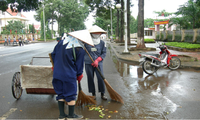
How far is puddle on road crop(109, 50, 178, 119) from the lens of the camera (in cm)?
396

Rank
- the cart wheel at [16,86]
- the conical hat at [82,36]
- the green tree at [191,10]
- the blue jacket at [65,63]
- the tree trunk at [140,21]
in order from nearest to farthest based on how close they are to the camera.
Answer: the blue jacket at [65,63] → the conical hat at [82,36] → the cart wheel at [16,86] → the tree trunk at [140,21] → the green tree at [191,10]

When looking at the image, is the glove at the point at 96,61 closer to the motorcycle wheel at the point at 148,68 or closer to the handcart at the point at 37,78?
the handcart at the point at 37,78

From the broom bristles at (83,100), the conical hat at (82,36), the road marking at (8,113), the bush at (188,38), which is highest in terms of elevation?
the bush at (188,38)

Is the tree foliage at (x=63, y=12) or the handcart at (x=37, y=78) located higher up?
the tree foliage at (x=63, y=12)

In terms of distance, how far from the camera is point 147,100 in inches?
188

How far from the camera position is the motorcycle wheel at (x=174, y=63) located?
29.2 ft

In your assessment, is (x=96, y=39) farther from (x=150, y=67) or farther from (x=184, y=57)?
(x=184, y=57)

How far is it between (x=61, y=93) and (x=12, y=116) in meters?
Result: 1.30

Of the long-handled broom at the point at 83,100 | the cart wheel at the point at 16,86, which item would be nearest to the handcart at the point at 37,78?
the cart wheel at the point at 16,86

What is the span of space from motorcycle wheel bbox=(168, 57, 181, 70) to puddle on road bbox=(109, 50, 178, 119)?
6.11 feet

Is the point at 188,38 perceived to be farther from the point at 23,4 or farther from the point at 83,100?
the point at 83,100

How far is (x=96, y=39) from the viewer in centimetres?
476

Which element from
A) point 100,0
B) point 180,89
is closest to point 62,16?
point 100,0

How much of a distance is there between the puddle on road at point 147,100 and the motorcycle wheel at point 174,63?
6.11 ft
